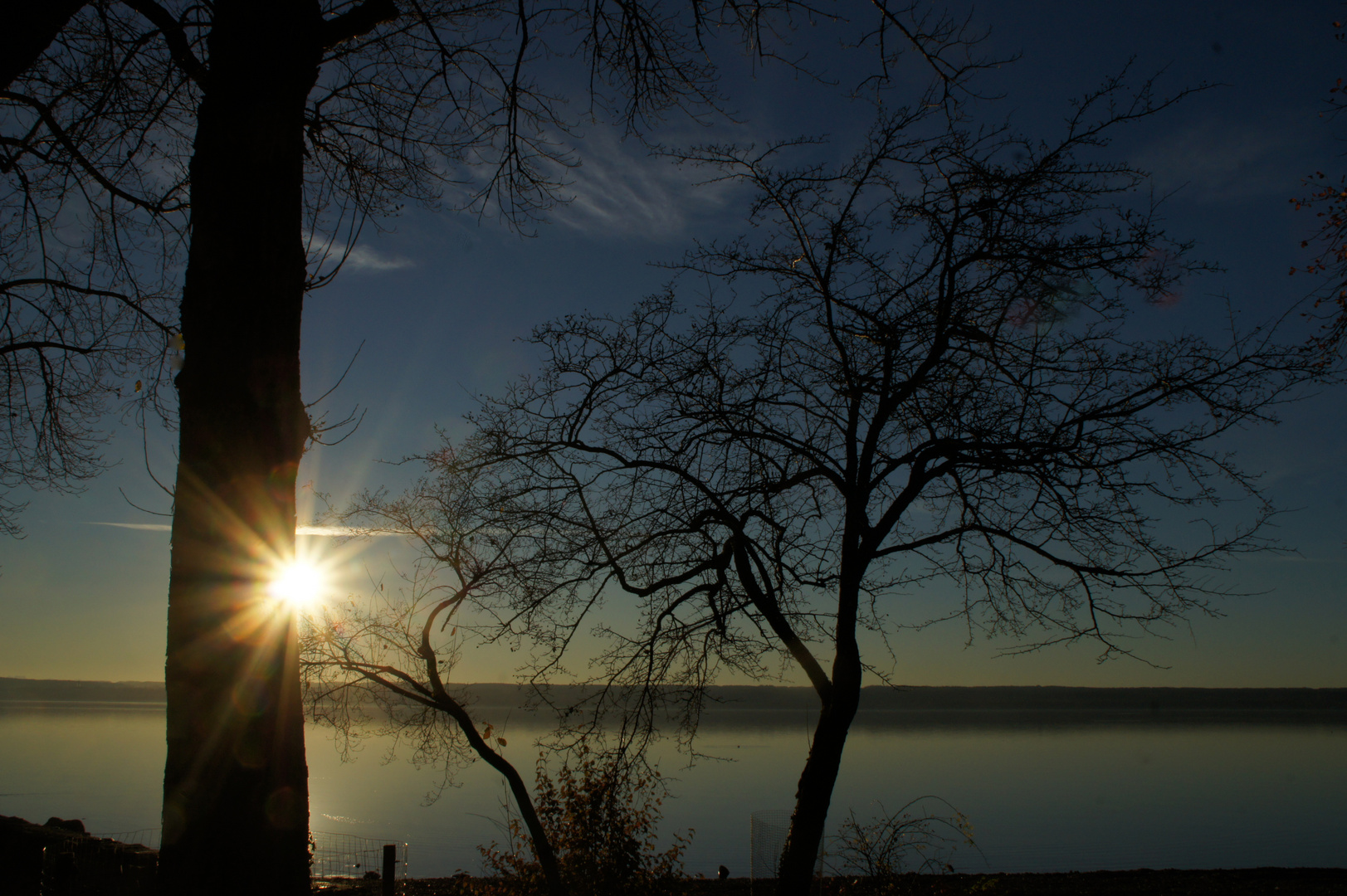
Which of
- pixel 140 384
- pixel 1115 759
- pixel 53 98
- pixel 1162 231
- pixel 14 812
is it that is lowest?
pixel 1115 759

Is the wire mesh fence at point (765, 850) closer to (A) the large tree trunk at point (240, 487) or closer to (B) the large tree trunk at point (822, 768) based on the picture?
(B) the large tree trunk at point (822, 768)

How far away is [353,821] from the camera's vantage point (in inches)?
1416

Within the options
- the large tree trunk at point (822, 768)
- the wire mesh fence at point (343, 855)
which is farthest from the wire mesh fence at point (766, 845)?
the wire mesh fence at point (343, 855)

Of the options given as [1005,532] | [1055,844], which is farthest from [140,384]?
[1055,844]

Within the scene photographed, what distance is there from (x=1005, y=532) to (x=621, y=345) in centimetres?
334

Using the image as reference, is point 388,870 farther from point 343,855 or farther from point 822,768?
point 822,768

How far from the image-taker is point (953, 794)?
44.7m

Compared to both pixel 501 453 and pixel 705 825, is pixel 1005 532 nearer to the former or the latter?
pixel 501 453

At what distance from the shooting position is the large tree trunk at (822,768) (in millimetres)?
6055

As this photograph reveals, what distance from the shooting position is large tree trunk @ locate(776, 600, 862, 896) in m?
6.05

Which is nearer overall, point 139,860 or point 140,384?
point 140,384

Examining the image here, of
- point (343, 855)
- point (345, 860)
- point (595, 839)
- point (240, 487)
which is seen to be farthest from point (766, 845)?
point (345, 860)

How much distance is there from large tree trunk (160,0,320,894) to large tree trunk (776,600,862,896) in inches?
161

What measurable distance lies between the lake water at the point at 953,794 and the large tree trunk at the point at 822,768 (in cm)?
1072
